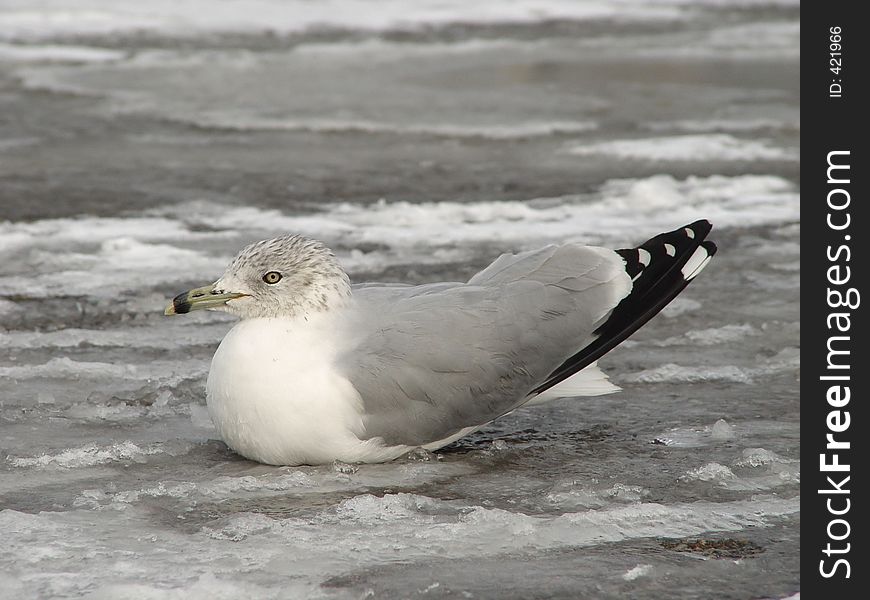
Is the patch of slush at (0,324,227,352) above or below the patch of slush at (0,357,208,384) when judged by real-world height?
above

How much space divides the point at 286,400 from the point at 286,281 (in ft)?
1.50

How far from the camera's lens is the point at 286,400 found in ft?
14.3

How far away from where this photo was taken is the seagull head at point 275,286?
181 inches

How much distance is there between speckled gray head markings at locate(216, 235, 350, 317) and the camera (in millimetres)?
4594

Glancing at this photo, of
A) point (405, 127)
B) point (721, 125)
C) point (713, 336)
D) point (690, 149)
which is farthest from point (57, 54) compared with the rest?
point (713, 336)

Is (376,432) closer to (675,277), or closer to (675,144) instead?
(675,277)

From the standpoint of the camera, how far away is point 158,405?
Result: 512cm

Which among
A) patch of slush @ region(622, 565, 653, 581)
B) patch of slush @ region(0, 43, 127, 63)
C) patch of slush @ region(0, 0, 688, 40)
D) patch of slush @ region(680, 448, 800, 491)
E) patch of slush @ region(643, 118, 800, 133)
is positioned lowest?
patch of slush @ region(622, 565, 653, 581)

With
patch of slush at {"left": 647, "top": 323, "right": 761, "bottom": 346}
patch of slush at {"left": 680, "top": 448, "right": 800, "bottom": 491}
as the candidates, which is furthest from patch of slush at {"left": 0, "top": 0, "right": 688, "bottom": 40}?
patch of slush at {"left": 680, "top": 448, "right": 800, "bottom": 491}

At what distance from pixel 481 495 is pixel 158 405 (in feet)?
4.60

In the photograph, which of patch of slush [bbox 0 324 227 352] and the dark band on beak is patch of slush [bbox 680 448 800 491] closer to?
the dark band on beak

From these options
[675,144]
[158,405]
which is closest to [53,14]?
[675,144]

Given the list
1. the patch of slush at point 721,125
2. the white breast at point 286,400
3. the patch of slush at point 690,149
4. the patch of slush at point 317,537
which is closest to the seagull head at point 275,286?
the white breast at point 286,400

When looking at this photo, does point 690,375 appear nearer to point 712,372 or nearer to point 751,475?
point 712,372
